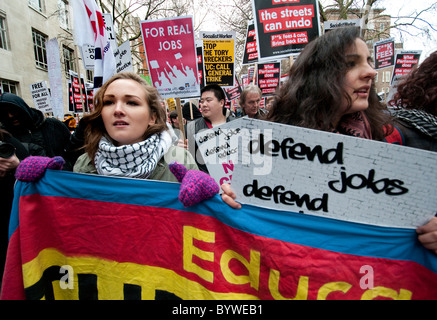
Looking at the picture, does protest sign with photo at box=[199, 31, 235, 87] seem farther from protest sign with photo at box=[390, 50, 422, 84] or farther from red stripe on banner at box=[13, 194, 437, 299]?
protest sign with photo at box=[390, 50, 422, 84]

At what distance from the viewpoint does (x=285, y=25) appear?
3.33 meters

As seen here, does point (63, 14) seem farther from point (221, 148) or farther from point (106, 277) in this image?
point (221, 148)

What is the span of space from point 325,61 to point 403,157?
61cm

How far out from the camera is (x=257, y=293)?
107 centimetres

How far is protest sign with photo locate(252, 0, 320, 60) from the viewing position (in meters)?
3.28

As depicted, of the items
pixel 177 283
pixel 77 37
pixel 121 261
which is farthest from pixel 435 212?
pixel 77 37

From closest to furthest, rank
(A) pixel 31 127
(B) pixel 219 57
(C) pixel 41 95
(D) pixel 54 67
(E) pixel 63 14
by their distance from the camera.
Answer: (A) pixel 31 127 < (B) pixel 219 57 < (D) pixel 54 67 < (C) pixel 41 95 < (E) pixel 63 14

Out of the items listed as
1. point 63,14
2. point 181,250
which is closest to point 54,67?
point 181,250

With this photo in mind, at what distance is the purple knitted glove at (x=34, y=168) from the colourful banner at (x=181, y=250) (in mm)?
46

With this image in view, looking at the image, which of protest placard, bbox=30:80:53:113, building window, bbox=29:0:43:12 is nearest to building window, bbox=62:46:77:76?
building window, bbox=29:0:43:12

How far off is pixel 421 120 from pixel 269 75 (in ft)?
20.3

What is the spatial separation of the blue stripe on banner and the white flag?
204cm

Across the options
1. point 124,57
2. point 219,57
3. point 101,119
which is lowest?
point 101,119
